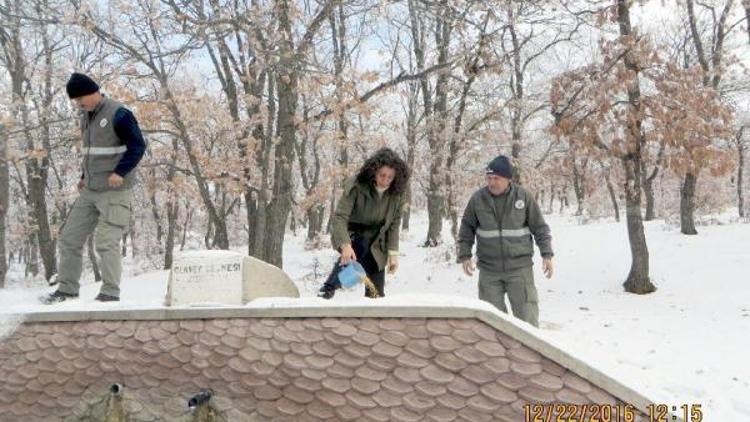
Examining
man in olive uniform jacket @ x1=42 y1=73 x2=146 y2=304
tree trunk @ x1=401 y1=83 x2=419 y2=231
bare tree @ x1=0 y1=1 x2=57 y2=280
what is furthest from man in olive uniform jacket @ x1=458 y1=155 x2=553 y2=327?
bare tree @ x1=0 y1=1 x2=57 y2=280

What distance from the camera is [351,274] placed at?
393 cm

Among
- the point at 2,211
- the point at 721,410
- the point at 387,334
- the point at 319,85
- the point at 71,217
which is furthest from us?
the point at 2,211

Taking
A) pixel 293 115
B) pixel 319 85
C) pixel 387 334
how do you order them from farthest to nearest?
pixel 293 115 < pixel 319 85 < pixel 387 334

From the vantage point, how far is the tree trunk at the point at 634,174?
7.46m

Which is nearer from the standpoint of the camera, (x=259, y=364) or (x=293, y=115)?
(x=259, y=364)

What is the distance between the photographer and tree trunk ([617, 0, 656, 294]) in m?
7.46

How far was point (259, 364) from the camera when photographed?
3.26m

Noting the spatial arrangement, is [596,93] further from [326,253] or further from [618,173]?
[326,253]

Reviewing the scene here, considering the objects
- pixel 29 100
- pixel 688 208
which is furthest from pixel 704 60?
pixel 29 100

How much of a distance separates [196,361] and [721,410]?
364 centimetres

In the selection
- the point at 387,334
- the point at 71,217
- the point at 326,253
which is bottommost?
the point at 326,253

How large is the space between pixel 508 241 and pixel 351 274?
1320mm

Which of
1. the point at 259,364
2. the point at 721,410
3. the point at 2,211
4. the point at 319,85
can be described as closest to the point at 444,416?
the point at 259,364

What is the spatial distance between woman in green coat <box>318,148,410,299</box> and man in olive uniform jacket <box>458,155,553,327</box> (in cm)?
65
